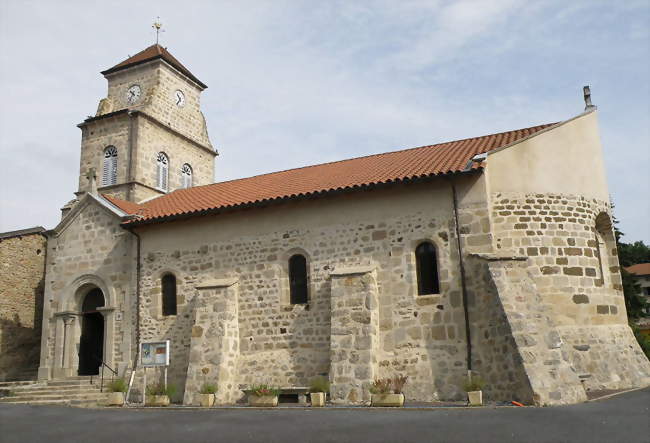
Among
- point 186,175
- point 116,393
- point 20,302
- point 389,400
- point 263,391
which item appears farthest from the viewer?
point 186,175

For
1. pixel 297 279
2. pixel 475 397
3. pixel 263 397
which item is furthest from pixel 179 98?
pixel 475 397

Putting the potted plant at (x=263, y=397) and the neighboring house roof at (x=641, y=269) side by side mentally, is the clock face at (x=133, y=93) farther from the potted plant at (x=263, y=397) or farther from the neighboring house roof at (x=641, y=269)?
the neighboring house roof at (x=641, y=269)

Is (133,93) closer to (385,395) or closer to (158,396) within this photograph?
(158,396)

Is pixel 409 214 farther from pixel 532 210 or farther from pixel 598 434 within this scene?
pixel 598 434

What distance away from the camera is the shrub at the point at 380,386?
1273 cm

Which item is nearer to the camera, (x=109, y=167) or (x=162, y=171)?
(x=109, y=167)

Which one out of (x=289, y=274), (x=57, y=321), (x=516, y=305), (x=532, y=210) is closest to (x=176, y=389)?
(x=289, y=274)

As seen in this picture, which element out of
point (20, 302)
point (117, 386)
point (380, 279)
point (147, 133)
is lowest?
point (117, 386)

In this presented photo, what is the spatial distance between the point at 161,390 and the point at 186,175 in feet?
50.2

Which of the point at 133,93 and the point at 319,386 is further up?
the point at 133,93

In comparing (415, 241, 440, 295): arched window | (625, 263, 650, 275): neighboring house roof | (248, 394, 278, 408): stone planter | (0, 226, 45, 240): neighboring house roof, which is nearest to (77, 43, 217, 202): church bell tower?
(0, 226, 45, 240): neighboring house roof

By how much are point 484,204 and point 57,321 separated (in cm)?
1446

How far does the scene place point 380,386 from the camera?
42.7ft

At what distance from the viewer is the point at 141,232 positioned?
18.8m
